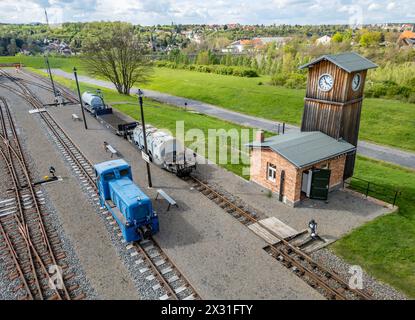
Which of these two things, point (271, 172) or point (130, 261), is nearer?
point (130, 261)

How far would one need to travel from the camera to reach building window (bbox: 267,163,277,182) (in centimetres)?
2106

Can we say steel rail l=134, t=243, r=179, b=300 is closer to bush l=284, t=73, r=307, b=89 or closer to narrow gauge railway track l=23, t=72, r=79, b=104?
narrow gauge railway track l=23, t=72, r=79, b=104

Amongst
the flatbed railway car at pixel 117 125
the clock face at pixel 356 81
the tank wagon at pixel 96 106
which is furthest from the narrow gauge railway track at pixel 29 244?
the clock face at pixel 356 81

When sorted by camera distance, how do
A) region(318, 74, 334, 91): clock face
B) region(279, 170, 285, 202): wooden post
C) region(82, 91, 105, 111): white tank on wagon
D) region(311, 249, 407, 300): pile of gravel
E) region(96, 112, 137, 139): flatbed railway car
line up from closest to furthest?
region(311, 249, 407, 300): pile of gravel
region(279, 170, 285, 202): wooden post
region(318, 74, 334, 91): clock face
region(96, 112, 137, 139): flatbed railway car
region(82, 91, 105, 111): white tank on wagon

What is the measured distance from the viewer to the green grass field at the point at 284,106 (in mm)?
37188

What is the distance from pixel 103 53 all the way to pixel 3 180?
39.1 meters

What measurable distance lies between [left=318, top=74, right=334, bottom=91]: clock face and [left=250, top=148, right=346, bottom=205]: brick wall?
4.96 metres

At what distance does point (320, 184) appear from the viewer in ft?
66.0

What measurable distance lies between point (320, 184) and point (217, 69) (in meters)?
84.1

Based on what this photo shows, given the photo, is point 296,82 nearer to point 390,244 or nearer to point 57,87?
point 57,87

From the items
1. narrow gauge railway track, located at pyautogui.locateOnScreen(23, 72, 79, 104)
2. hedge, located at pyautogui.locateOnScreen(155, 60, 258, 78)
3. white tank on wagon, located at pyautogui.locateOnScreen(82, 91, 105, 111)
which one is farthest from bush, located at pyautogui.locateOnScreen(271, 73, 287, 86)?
narrow gauge railway track, located at pyautogui.locateOnScreen(23, 72, 79, 104)

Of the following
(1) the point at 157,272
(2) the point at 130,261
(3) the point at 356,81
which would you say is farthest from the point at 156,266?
(3) the point at 356,81
